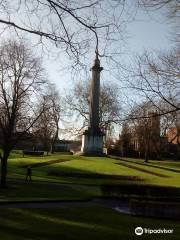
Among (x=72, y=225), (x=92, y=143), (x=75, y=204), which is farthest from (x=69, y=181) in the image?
(x=92, y=143)

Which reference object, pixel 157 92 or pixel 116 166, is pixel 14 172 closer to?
pixel 116 166

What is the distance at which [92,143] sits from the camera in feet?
228

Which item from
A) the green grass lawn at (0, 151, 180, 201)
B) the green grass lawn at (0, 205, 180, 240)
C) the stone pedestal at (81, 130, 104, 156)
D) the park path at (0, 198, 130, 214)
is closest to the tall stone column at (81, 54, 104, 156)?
the stone pedestal at (81, 130, 104, 156)

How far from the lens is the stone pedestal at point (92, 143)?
68.2 metres

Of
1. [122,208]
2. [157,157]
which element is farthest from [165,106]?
[157,157]

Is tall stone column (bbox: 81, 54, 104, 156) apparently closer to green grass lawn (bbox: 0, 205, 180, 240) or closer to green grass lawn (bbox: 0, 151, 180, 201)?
green grass lawn (bbox: 0, 151, 180, 201)

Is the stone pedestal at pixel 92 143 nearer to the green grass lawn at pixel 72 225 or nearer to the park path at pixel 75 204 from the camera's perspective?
the park path at pixel 75 204

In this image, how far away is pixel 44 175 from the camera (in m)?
Result: 44.1

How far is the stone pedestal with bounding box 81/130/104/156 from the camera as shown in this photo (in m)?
68.2

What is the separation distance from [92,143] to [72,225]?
54.5m

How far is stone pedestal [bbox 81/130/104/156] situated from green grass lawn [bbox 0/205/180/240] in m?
48.4

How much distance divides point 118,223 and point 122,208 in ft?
21.2

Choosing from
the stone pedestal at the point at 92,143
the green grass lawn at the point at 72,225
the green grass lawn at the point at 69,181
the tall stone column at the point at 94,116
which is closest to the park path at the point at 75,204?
the green grass lawn at the point at 69,181

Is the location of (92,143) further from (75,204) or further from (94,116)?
(75,204)
